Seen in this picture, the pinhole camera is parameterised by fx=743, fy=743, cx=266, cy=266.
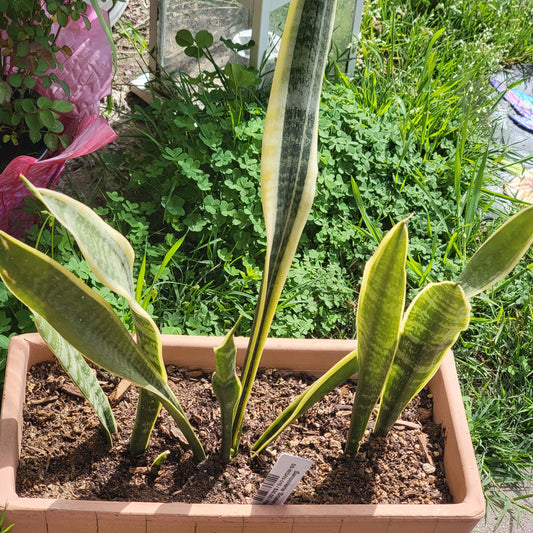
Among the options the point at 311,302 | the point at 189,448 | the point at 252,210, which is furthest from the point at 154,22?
the point at 189,448

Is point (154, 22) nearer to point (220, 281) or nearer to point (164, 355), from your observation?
point (220, 281)

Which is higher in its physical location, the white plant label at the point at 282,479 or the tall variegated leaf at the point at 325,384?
the tall variegated leaf at the point at 325,384

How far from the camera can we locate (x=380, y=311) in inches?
41.9

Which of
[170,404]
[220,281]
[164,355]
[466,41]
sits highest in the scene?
[466,41]

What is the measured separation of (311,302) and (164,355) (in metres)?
0.59

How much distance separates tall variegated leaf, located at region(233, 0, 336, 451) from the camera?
962 millimetres

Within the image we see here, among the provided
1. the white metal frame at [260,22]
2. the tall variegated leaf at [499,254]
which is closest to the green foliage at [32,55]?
the white metal frame at [260,22]

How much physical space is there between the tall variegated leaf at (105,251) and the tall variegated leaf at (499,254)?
0.46m

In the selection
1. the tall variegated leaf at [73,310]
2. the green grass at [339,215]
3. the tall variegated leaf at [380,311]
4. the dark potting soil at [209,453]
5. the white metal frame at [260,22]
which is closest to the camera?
the tall variegated leaf at [73,310]

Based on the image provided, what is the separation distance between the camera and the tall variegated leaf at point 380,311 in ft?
3.27

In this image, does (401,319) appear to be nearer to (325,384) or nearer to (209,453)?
(325,384)

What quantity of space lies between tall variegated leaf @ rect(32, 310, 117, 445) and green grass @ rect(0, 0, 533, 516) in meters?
0.40

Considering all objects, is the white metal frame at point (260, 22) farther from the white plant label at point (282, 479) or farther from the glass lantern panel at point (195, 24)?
the white plant label at point (282, 479)

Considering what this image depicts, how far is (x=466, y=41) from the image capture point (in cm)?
297
